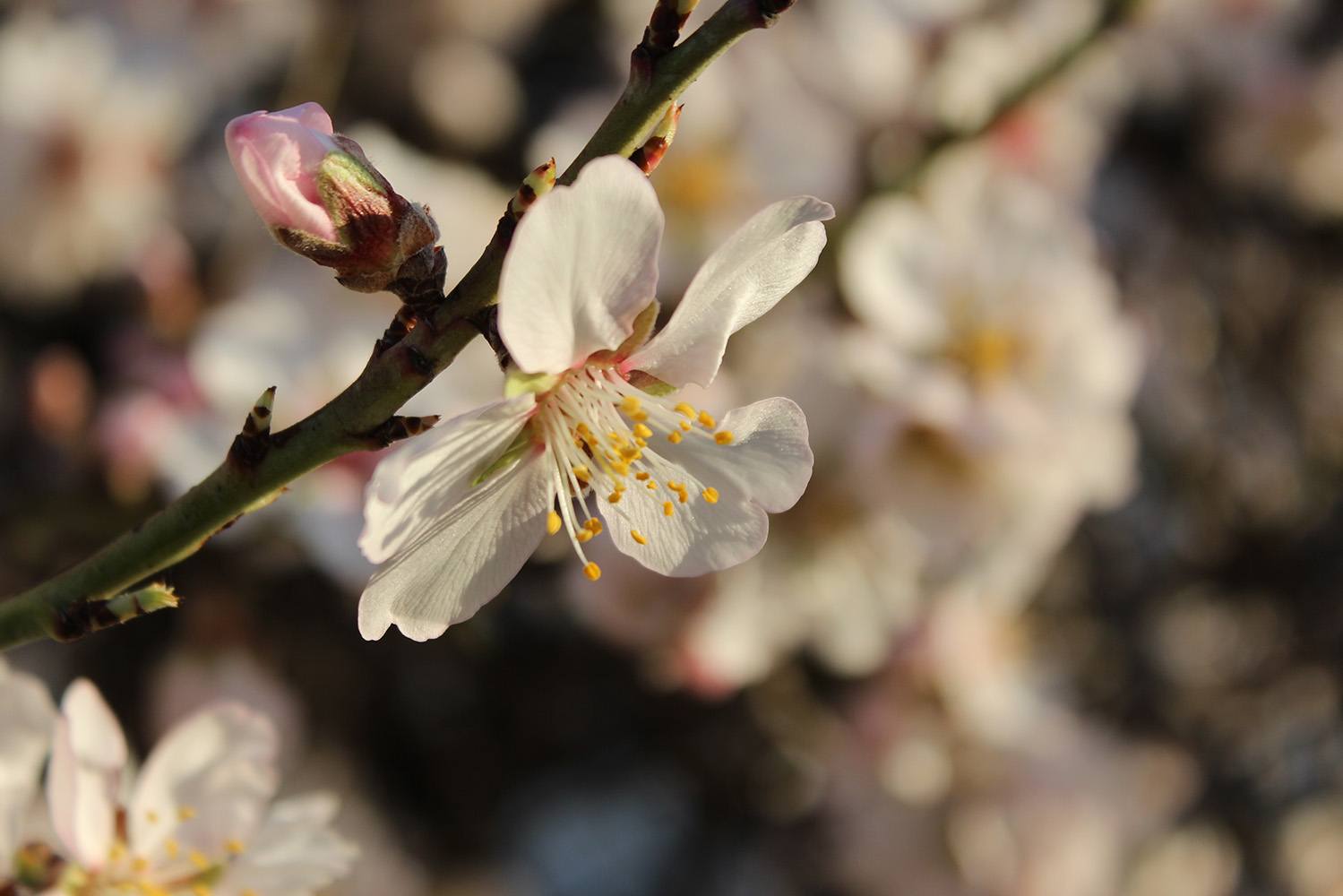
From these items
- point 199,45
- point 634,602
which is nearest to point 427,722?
point 634,602

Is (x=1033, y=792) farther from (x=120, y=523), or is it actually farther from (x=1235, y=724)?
(x=120, y=523)

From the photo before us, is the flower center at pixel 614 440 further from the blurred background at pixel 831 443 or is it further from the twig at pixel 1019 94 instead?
the twig at pixel 1019 94

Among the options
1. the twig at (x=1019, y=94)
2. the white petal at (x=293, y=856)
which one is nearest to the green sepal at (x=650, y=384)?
the white petal at (x=293, y=856)

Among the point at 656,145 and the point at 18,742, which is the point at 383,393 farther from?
the point at 18,742

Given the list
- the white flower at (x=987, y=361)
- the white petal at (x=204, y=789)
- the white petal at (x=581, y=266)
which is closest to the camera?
the white petal at (x=581, y=266)

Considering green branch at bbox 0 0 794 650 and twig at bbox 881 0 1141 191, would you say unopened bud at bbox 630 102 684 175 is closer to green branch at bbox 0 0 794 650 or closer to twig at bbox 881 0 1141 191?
green branch at bbox 0 0 794 650

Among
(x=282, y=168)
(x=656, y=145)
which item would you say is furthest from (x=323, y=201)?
(x=656, y=145)
